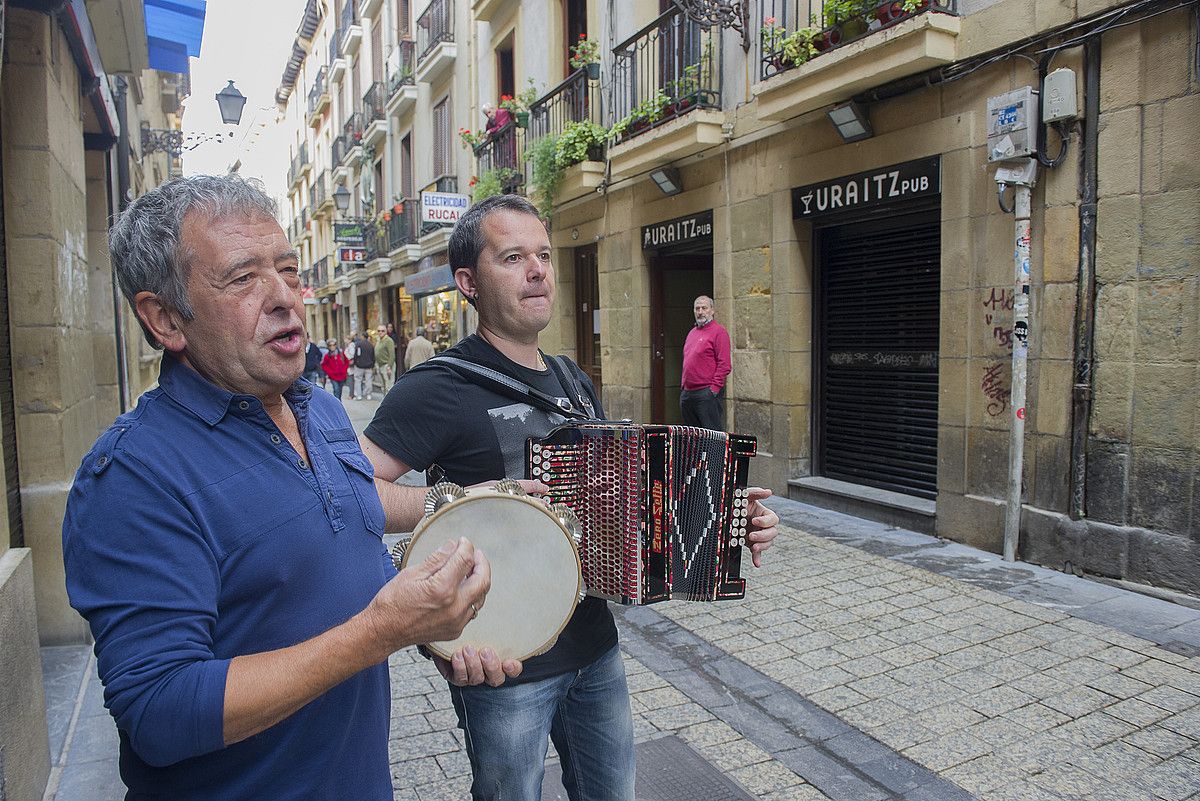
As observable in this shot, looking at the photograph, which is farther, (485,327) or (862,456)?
(862,456)

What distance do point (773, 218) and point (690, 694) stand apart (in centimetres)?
579

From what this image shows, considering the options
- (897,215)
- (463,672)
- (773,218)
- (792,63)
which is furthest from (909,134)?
(463,672)

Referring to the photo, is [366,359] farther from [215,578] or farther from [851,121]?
[215,578]

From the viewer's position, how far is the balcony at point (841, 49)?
6.20 meters

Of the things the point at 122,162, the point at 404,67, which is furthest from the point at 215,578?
the point at 404,67

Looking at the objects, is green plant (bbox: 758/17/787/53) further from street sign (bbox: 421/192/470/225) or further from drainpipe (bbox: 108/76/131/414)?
street sign (bbox: 421/192/470/225)

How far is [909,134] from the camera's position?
270 inches

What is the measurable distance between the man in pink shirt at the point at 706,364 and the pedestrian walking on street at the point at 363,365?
48.1 ft

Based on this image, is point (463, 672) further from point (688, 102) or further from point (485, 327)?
point (688, 102)

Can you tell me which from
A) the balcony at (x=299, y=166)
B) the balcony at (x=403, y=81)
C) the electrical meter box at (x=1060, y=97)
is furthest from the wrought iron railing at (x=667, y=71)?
the balcony at (x=299, y=166)

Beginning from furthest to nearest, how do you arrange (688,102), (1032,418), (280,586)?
(688,102) < (1032,418) < (280,586)

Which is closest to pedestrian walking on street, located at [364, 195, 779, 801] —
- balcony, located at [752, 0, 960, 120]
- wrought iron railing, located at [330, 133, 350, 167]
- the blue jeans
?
the blue jeans

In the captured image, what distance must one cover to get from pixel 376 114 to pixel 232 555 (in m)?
26.0

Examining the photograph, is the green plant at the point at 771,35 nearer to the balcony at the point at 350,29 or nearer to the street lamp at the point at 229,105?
the street lamp at the point at 229,105
